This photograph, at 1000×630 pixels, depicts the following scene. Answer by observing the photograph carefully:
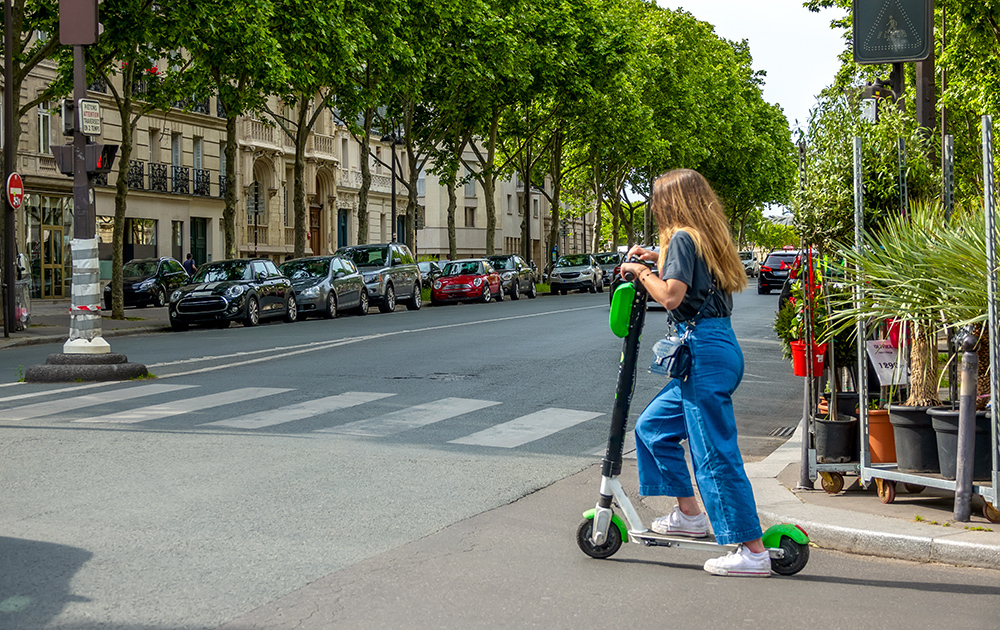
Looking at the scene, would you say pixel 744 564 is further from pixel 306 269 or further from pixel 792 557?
pixel 306 269

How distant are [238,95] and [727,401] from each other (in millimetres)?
26877

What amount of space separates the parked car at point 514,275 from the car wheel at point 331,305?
47.8ft

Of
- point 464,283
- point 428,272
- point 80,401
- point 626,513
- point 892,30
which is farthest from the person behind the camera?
point 428,272

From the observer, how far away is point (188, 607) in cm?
482

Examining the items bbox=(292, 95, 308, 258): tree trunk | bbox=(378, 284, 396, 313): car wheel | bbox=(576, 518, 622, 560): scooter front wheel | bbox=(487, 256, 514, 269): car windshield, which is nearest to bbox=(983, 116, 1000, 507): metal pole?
bbox=(576, 518, 622, 560): scooter front wheel

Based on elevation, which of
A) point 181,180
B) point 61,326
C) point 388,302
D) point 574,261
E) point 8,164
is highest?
point 181,180

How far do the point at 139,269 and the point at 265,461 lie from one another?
30946mm

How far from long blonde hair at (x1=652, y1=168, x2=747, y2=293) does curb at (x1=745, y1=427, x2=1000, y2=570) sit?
1477mm

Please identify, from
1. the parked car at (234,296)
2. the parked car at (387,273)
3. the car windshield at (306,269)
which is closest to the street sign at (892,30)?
the parked car at (234,296)

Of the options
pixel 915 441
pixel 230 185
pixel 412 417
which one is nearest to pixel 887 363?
pixel 915 441

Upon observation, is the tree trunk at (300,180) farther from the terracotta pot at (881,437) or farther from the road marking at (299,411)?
the terracotta pot at (881,437)

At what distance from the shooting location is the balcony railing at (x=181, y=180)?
154 feet

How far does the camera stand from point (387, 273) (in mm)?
34125

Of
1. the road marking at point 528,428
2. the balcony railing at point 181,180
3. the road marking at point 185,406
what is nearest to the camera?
the road marking at point 528,428
